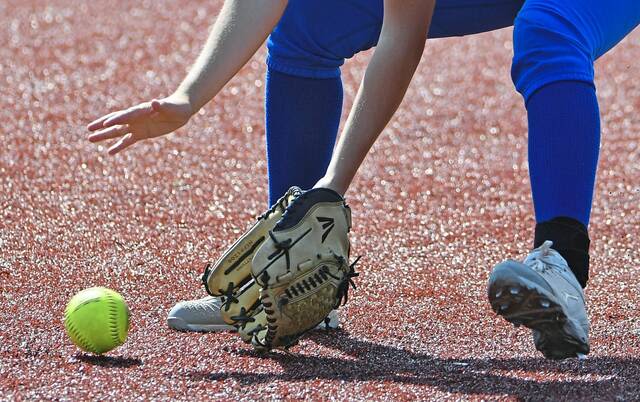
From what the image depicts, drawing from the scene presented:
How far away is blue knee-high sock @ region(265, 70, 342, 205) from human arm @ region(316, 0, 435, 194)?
410 mm

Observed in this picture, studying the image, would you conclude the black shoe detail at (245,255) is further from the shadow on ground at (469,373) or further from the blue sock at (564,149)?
the blue sock at (564,149)

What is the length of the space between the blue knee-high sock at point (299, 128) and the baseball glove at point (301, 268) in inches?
17.5

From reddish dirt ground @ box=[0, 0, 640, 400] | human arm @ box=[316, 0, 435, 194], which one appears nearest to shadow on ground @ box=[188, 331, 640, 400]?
reddish dirt ground @ box=[0, 0, 640, 400]

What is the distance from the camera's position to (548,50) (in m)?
2.59

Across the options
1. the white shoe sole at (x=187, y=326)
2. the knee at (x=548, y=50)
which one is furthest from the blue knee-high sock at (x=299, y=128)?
the knee at (x=548, y=50)

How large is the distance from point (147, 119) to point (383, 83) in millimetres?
635

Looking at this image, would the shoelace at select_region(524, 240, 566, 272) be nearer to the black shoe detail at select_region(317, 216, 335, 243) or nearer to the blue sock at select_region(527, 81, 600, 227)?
the blue sock at select_region(527, 81, 600, 227)

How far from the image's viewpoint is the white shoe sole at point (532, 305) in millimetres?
2322

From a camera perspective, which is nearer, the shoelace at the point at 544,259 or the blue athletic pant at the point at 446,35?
the shoelace at the point at 544,259

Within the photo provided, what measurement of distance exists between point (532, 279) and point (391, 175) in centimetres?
269

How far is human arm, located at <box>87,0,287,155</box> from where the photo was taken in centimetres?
241

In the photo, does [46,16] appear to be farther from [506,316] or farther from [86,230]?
[506,316]

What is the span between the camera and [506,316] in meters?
2.38

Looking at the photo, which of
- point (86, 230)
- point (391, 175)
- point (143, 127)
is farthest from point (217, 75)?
point (391, 175)
